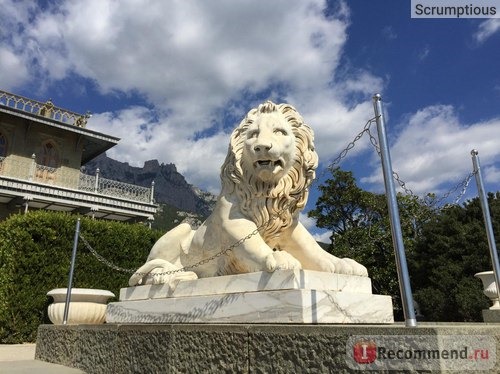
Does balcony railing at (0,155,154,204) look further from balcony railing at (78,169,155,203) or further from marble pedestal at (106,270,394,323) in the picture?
marble pedestal at (106,270,394,323)

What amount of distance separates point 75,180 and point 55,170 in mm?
954

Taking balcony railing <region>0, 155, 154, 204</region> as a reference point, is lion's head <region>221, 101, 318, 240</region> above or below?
below

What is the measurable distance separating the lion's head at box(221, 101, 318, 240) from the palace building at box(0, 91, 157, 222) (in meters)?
14.7

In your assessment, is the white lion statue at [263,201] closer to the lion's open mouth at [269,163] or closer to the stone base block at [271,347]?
the lion's open mouth at [269,163]

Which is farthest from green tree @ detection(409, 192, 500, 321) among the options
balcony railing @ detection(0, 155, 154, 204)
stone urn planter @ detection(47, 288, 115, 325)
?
balcony railing @ detection(0, 155, 154, 204)

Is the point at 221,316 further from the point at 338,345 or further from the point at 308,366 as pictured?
the point at 338,345

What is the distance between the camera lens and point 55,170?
62.0 feet

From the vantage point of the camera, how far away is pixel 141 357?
2941mm

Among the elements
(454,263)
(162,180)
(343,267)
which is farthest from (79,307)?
(162,180)

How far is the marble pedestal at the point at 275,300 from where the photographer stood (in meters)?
2.44

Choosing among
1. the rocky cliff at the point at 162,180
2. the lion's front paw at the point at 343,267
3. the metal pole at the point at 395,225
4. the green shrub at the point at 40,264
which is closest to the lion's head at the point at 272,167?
the lion's front paw at the point at 343,267

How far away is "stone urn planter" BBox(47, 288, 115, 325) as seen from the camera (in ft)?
20.5

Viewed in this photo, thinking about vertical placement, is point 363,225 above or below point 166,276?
above
